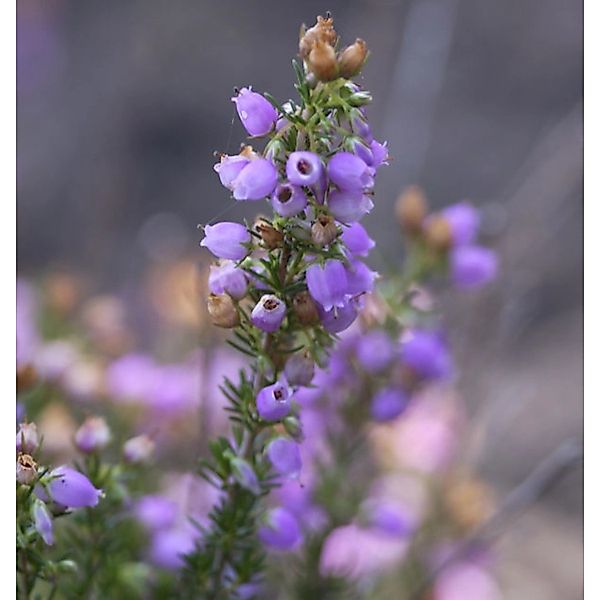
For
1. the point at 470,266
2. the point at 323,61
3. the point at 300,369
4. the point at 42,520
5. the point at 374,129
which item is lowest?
the point at 42,520

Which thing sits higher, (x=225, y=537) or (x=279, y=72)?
(x=279, y=72)

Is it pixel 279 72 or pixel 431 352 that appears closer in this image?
pixel 431 352

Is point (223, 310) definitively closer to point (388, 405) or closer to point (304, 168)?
point (304, 168)

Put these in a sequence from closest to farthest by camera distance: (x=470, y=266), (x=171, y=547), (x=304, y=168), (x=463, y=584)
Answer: (x=304, y=168) < (x=171, y=547) < (x=470, y=266) < (x=463, y=584)

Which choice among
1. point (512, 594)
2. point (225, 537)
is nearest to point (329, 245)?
point (225, 537)

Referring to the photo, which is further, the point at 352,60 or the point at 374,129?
the point at 374,129

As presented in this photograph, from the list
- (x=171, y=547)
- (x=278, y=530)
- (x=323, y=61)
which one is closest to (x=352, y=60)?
(x=323, y=61)

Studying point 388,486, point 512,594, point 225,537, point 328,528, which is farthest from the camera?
point 512,594
